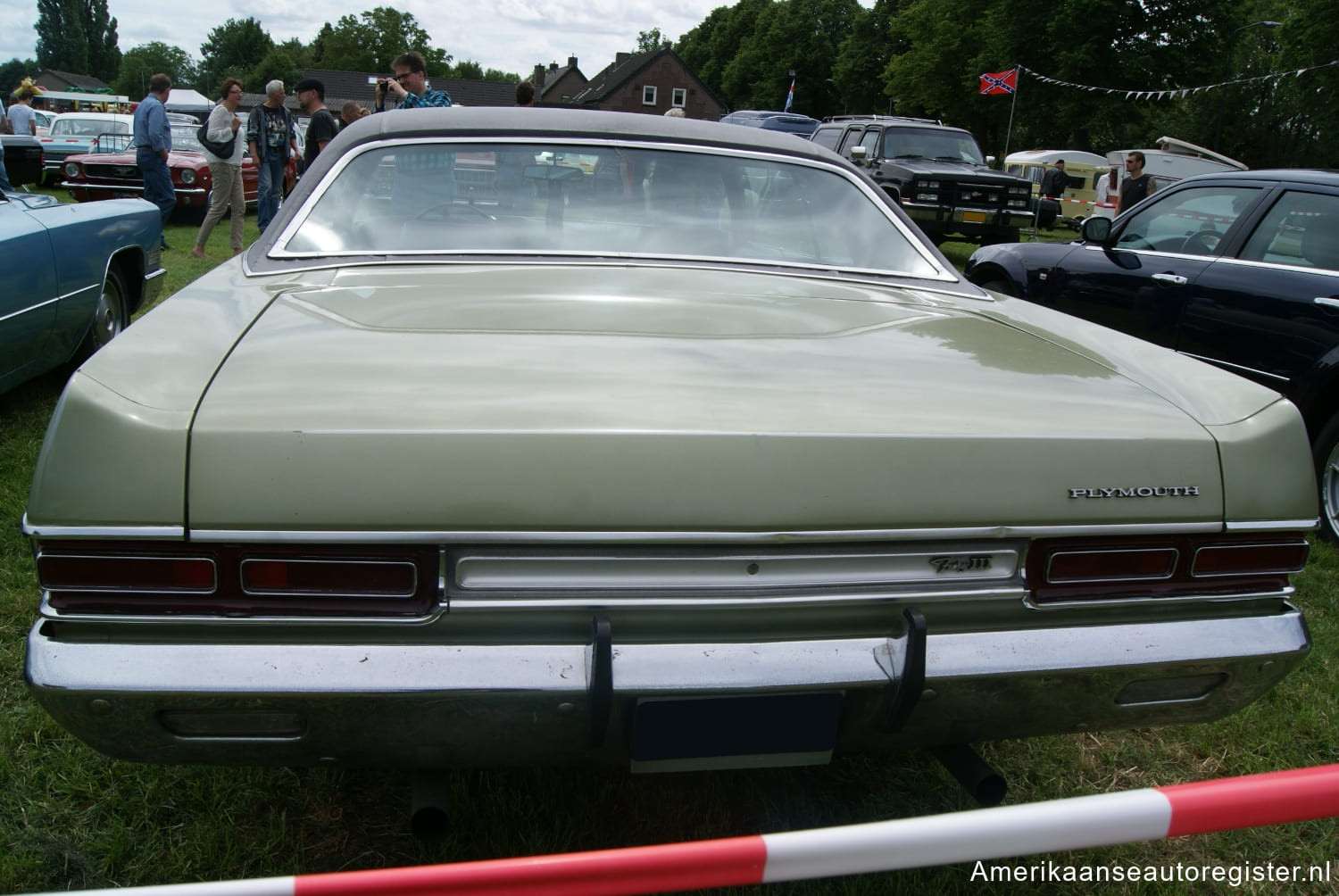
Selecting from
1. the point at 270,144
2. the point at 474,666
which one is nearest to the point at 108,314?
the point at 270,144

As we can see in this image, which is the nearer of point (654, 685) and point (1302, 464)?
point (654, 685)

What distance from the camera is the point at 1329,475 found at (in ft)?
13.8

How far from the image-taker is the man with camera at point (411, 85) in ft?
27.2

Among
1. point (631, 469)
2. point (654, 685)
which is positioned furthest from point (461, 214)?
point (654, 685)

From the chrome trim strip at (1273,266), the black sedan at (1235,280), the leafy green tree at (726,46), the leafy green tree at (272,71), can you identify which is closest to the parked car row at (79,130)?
the black sedan at (1235,280)

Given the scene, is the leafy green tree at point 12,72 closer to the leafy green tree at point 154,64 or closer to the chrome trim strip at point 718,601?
the leafy green tree at point 154,64

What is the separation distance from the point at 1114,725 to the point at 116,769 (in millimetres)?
2192

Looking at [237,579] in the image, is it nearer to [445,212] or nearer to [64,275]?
[445,212]

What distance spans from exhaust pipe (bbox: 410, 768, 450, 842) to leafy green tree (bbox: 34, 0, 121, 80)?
127m

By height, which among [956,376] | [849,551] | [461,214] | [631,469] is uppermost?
[461,214]

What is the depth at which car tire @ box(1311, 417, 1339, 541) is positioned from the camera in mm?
4137

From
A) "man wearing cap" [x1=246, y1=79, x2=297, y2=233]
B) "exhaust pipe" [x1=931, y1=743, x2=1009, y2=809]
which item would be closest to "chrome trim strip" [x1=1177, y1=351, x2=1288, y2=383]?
"exhaust pipe" [x1=931, y1=743, x2=1009, y2=809]

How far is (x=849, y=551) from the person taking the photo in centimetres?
165

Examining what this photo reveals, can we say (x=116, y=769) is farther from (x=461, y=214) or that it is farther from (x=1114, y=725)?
(x=1114, y=725)
